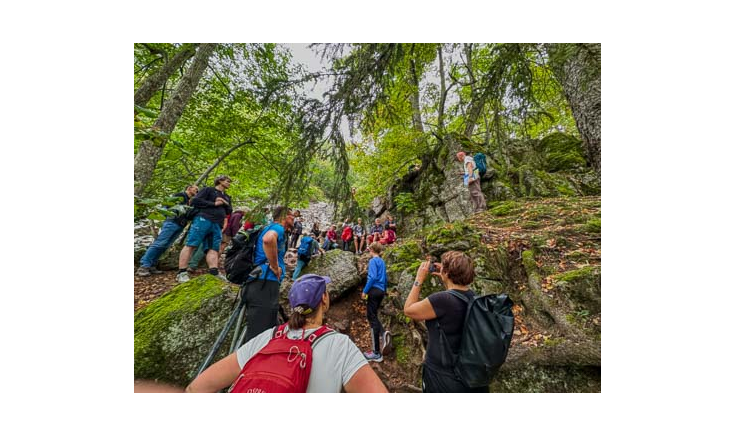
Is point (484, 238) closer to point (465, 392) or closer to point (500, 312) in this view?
point (500, 312)

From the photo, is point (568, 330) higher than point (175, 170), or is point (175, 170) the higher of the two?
point (175, 170)

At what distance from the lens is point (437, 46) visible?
2.96 metres

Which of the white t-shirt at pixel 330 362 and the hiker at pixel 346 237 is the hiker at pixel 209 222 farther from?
the hiker at pixel 346 237

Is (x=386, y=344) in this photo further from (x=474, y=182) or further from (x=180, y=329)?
(x=474, y=182)

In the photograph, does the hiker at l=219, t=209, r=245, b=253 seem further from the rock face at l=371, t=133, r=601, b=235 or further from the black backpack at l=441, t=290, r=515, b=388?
the rock face at l=371, t=133, r=601, b=235

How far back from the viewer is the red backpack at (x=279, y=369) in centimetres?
126

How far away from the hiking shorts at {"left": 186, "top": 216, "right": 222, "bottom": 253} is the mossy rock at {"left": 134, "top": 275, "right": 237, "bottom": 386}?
2.30 feet

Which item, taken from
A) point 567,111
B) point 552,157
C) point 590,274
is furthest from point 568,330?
point 552,157

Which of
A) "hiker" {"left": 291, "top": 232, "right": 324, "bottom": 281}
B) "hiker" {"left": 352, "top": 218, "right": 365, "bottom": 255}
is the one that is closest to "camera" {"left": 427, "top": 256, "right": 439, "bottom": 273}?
"hiker" {"left": 291, "top": 232, "right": 324, "bottom": 281}

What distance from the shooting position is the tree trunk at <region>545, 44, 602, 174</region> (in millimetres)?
2787

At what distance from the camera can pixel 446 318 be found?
1697 millimetres

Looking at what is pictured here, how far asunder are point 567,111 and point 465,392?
5.61 m

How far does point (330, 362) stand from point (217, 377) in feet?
2.28

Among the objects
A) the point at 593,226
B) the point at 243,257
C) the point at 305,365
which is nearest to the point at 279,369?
the point at 305,365
